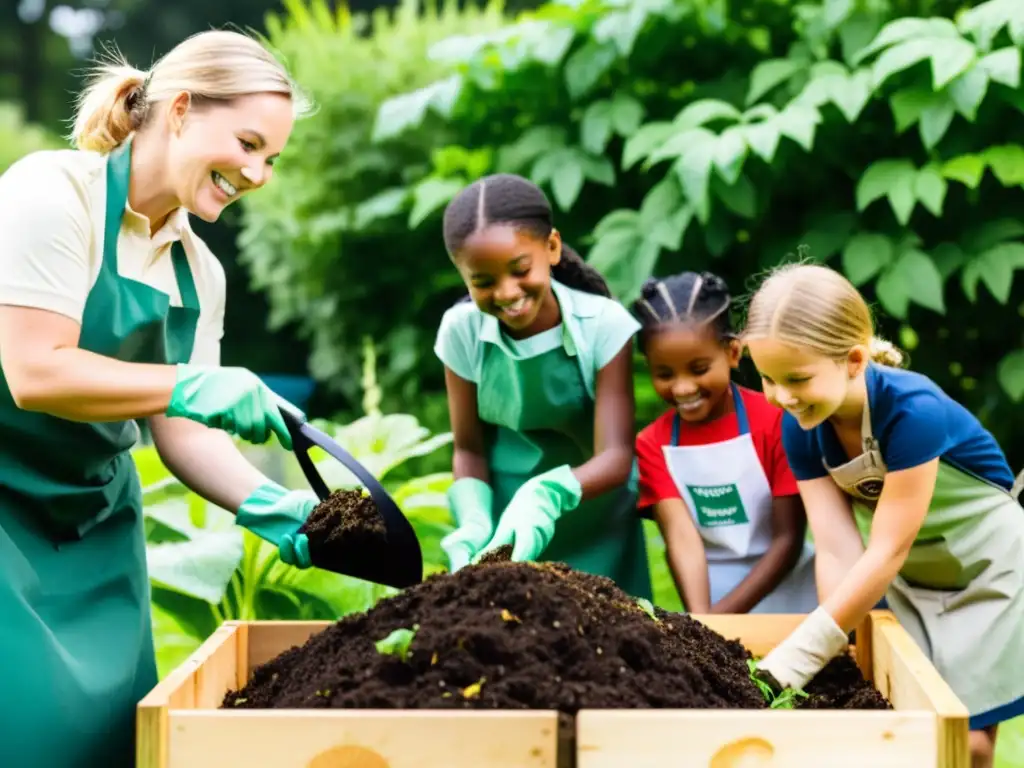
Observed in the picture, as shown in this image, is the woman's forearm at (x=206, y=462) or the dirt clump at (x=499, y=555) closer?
the dirt clump at (x=499, y=555)

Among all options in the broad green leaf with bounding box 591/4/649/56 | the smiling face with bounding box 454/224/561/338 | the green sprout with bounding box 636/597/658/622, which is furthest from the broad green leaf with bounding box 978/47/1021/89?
the green sprout with bounding box 636/597/658/622

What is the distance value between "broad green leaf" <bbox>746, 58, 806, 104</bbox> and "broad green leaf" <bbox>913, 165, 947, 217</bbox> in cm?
51

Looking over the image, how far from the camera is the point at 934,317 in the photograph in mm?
3670

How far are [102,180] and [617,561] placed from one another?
1316mm

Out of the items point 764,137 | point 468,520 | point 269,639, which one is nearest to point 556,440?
point 468,520

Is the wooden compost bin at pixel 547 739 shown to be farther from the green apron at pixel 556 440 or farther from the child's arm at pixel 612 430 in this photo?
the green apron at pixel 556 440

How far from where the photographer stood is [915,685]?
1546 mm

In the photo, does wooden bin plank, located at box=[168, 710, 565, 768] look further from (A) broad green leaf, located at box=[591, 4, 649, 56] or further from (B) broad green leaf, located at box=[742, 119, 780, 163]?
(A) broad green leaf, located at box=[591, 4, 649, 56]

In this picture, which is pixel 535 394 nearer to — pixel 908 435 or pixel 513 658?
pixel 908 435

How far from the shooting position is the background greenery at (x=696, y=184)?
3070 millimetres

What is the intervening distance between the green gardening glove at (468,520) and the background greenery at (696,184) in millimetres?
718

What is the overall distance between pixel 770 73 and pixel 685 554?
5.44 ft

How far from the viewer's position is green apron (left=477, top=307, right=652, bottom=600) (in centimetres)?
234

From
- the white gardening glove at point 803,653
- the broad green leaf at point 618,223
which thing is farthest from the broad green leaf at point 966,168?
the white gardening glove at point 803,653
